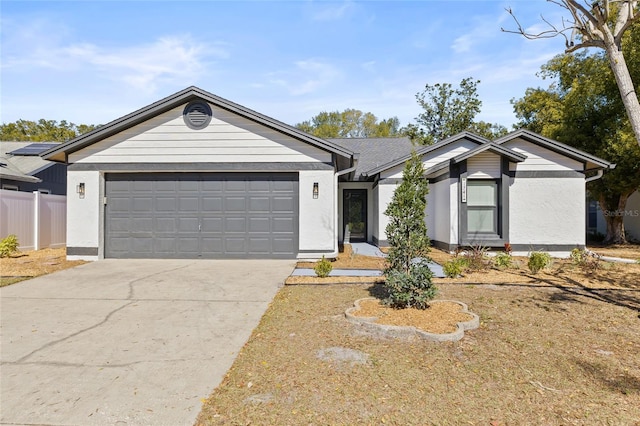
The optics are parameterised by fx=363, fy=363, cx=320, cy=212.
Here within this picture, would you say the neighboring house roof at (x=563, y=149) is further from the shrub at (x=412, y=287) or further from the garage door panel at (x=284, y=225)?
the shrub at (x=412, y=287)

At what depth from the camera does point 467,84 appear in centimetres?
3347

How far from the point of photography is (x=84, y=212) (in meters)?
10.6

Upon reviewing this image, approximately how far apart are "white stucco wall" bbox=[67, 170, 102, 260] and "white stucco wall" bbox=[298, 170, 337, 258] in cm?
596

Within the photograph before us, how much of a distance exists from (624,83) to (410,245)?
4.02 m

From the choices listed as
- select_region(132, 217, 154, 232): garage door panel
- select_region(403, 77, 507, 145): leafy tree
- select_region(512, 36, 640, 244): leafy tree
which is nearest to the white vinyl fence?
select_region(132, 217, 154, 232): garage door panel

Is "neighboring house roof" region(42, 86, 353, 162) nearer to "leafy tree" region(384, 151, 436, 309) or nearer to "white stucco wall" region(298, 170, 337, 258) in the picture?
"white stucco wall" region(298, 170, 337, 258)

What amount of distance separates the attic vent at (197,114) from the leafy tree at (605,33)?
791 cm

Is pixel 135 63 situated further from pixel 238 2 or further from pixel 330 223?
pixel 330 223

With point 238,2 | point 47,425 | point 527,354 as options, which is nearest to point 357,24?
point 238,2

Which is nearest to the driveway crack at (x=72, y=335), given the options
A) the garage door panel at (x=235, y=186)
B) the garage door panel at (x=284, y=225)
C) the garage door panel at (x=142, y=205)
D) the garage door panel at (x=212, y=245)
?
the garage door panel at (x=212, y=245)

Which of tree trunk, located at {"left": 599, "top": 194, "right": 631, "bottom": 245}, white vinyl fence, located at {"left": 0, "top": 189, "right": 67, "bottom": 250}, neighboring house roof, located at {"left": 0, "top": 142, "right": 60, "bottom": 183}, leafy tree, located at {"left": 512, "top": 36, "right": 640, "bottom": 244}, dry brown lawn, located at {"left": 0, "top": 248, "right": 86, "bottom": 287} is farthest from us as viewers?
tree trunk, located at {"left": 599, "top": 194, "right": 631, "bottom": 245}

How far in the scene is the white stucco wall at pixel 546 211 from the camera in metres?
12.6

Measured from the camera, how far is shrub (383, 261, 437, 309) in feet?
17.4

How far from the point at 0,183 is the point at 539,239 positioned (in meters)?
20.2
